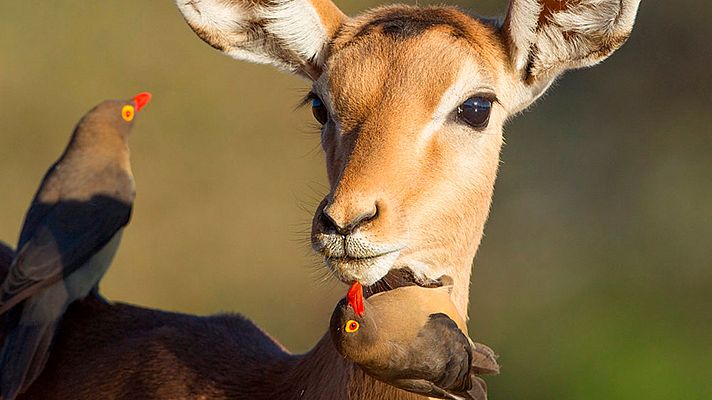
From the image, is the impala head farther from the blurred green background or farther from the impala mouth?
the blurred green background

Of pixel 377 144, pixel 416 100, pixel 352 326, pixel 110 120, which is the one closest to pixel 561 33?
pixel 416 100

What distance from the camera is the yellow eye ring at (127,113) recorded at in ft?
24.8

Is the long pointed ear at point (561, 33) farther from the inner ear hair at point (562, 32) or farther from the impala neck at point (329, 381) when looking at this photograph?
the impala neck at point (329, 381)

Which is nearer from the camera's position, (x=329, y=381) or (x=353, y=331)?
(x=353, y=331)

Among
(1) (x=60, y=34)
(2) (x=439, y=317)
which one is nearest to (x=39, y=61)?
(1) (x=60, y=34)

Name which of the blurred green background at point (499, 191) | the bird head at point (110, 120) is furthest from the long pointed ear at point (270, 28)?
the blurred green background at point (499, 191)

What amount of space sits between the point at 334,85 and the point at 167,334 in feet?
4.87

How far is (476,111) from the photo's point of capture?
524 cm

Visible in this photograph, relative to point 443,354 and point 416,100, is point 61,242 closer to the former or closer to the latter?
point 416,100

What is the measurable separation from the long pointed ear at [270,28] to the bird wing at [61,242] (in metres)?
1.27

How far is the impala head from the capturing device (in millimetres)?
4766

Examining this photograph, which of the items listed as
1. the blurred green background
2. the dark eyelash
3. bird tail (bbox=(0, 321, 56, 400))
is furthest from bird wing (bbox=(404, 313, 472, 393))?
the blurred green background

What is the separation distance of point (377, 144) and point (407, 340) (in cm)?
71

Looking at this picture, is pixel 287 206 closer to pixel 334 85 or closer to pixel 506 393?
pixel 506 393
